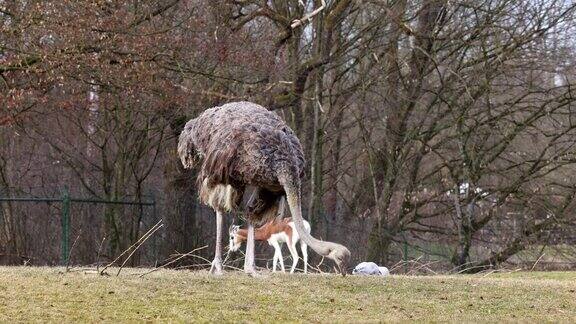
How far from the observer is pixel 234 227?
1664 centimetres

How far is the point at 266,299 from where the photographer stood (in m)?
9.29

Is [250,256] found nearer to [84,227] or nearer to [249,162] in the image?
[249,162]

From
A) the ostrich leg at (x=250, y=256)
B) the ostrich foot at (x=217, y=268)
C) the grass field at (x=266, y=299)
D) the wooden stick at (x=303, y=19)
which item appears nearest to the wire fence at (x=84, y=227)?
the wooden stick at (x=303, y=19)

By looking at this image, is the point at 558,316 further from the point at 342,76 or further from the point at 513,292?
the point at 342,76

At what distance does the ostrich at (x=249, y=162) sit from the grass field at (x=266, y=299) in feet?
2.41

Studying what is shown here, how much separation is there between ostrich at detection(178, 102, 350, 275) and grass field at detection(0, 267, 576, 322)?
0.73m

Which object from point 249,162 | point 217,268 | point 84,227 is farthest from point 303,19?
point 249,162

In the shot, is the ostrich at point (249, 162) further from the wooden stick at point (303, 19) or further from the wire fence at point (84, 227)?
the wooden stick at point (303, 19)

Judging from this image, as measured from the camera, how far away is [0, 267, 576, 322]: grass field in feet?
27.7

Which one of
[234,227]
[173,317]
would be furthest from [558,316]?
[234,227]

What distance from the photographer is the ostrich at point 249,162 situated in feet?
34.6

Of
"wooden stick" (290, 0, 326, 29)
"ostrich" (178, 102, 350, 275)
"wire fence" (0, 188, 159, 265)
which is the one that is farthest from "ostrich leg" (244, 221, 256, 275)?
"wooden stick" (290, 0, 326, 29)

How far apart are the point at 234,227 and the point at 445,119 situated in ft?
27.9

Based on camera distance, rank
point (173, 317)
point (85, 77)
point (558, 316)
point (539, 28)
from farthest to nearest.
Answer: point (539, 28) → point (85, 77) → point (558, 316) → point (173, 317)
